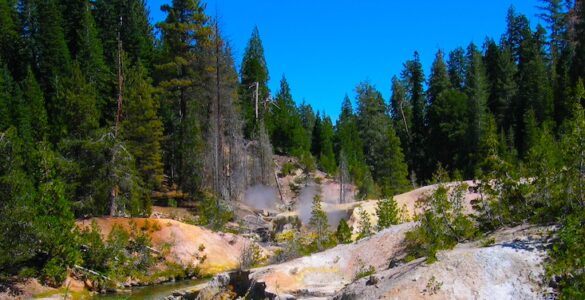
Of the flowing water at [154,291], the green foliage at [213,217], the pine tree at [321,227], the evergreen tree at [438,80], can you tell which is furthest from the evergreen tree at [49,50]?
the evergreen tree at [438,80]

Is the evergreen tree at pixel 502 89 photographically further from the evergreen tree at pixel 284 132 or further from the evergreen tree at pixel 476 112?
the evergreen tree at pixel 284 132

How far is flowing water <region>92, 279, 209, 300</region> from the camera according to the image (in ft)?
70.2

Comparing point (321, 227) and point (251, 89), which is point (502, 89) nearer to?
point (251, 89)

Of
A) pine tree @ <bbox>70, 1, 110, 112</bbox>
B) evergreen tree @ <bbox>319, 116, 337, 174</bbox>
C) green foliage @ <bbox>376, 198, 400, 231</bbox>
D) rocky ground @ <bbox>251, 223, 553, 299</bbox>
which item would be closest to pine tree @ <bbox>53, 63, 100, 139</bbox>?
pine tree @ <bbox>70, 1, 110, 112</bbox>

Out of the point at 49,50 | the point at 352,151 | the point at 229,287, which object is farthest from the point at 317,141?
the point at 229,287

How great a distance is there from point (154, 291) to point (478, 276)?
16.7 metres

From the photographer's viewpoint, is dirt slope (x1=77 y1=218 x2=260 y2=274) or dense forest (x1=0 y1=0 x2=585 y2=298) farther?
dirt slope (x1=77 y1=218 x2=260 y2=274)

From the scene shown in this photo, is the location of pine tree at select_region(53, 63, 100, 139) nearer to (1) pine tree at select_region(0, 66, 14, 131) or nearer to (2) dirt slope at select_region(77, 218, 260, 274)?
(2) dirt slope at select_region(77, 218, 260, 274)

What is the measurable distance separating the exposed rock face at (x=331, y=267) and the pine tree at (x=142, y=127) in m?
25.0

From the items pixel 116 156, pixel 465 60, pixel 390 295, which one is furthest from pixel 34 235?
pixel 465 60

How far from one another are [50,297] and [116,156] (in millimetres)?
10550

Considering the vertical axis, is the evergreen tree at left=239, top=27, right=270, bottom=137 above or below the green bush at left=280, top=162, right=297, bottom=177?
above

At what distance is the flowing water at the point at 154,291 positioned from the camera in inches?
843

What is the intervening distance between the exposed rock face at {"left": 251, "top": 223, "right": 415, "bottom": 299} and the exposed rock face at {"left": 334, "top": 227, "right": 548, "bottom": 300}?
3048 millimetres
